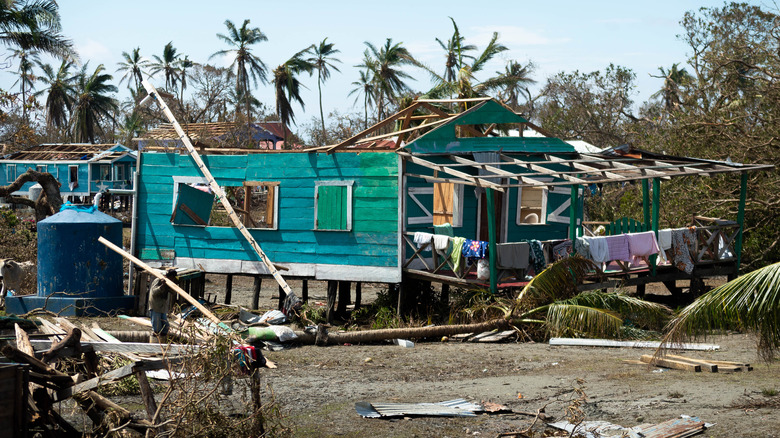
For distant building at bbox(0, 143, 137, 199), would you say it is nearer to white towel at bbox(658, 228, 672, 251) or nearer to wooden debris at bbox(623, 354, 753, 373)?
white towel at bbox(658, 228, 672, 251)

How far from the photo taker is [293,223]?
17609 millimetres

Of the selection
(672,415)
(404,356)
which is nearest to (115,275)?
(404,356)

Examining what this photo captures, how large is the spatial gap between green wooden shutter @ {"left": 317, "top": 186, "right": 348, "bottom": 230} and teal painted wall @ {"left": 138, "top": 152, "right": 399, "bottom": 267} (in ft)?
0.65

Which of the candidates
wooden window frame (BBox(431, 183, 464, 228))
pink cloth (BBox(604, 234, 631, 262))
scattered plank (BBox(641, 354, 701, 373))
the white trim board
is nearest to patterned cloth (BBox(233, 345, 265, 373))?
scattered plank (BBox(641, 354, 701, 373))

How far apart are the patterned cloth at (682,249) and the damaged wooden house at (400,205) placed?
227mm

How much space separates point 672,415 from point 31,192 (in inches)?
1131

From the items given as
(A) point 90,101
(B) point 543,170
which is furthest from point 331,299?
(A) point 90,101

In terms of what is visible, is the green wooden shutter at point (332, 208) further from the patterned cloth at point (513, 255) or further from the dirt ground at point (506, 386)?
the patterned cloth at point (513, 255)

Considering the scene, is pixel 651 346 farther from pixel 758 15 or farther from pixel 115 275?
pixel 758 15

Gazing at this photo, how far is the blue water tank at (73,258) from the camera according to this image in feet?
51.9

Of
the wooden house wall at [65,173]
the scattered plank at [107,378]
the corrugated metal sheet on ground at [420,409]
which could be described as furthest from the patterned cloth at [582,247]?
the wooden house wall at [65,173]

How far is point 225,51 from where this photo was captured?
5219 centimetres

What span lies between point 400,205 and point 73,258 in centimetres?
680

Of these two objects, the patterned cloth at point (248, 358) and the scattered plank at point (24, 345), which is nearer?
the scattered plank at point (24, 345)
